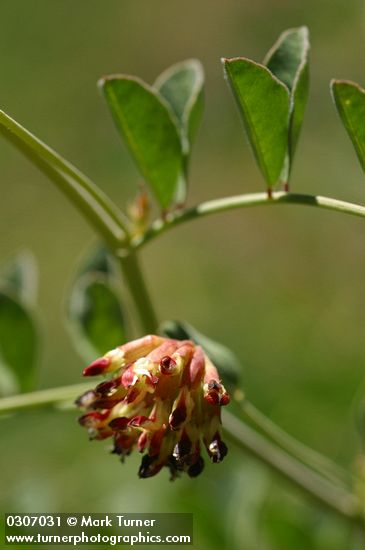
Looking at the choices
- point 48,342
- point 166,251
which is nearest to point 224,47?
point 166,251

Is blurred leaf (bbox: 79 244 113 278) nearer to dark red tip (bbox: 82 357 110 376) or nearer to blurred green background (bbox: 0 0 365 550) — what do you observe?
blurred green background (bbox: 0 0 365 550)

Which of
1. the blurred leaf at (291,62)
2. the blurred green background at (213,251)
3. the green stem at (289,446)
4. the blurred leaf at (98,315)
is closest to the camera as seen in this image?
the blurred leaf at (291,62)

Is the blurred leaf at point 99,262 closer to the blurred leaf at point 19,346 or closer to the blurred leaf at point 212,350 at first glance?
the blurred leaf at point 19,346

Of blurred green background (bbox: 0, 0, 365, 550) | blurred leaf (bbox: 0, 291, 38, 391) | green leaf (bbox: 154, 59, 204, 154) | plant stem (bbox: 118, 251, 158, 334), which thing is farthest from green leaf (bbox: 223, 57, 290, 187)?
blurred green background (bbox: 0, 0, 365, 550)

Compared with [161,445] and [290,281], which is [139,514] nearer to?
[161,445]

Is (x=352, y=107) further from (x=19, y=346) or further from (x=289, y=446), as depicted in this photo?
(x=19, y=346)

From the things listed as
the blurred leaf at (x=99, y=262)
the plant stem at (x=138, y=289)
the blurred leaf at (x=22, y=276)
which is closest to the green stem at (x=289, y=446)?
the plant stem at (x=138, y=289)
